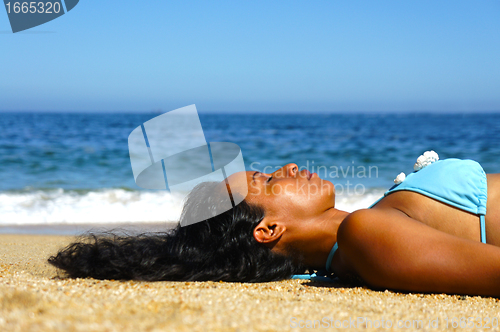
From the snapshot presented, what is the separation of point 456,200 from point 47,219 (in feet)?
17.6

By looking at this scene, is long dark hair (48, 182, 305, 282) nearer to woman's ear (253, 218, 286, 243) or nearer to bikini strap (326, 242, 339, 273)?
woman's ear (253, 218, 286, 243)

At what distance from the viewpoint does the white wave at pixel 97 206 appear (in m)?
5.64

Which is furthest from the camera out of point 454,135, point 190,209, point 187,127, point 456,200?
point 187,127

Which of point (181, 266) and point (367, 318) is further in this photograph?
point (181, 266)

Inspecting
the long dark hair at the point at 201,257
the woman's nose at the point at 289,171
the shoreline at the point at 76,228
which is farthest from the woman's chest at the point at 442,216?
the shoreline at the point at 76,228

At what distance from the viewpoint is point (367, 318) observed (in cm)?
154

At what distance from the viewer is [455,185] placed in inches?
83.0

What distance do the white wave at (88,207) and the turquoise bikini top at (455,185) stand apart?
4273 mm

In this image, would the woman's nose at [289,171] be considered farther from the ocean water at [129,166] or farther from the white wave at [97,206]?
the ocean water at [129,166]

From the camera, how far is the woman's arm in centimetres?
178

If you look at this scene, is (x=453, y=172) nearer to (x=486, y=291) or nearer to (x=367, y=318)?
(x=486, y=291)

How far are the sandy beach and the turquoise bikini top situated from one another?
1.39ft

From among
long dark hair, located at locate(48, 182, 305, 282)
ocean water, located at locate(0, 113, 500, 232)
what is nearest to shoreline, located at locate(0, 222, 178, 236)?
ocean water, located at locate(0, 113, 500, 232)

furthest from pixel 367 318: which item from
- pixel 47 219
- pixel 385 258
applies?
pixel 47 219
